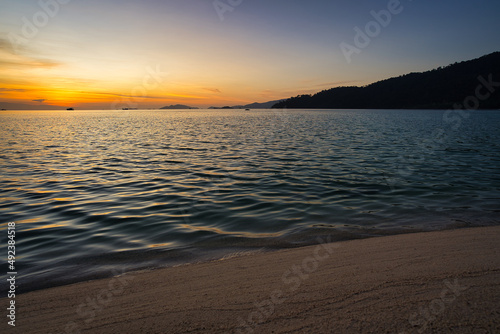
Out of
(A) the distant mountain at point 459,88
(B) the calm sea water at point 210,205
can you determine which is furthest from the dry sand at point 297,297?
(A) the distant mountain at point 459,88

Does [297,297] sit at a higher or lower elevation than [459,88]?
lower

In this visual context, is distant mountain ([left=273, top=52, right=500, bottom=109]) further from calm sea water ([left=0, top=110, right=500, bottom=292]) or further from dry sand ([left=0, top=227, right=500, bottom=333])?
dry sand ([left=0, top=227, right=500, bottom=333])

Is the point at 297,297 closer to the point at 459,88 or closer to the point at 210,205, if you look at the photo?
the point at 210,205

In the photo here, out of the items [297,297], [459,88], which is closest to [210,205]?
[297,297]

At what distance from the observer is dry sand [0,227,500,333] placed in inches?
130

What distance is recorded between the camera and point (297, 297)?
3.89 meters

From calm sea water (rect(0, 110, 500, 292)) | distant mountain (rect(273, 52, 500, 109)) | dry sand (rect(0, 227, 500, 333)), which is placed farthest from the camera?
distant mountain (rect(273, 52, 500, 109))

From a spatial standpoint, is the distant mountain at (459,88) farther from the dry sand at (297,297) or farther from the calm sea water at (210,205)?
the dry sand at (297,297)

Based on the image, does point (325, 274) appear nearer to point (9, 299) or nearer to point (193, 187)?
point (9, 299)

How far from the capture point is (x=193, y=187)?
41.3 feet

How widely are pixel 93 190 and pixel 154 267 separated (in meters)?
8.12

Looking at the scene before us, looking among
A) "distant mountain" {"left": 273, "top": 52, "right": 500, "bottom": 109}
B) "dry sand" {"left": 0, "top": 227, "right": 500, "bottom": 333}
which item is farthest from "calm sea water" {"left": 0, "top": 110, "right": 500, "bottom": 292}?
"distant mountain" {"left": 273, "top": 52, "right": 500, "bottom": 109}

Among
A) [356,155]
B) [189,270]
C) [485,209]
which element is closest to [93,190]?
[189,270]

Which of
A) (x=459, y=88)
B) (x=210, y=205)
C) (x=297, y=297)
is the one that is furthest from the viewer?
(x=459, y=88)
